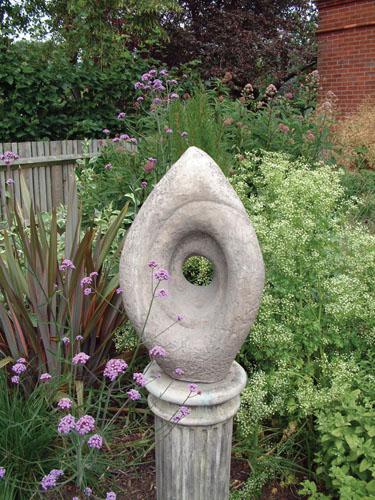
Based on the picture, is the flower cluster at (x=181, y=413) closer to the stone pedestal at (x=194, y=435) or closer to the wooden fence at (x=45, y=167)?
the stone pedestal at (x=194, y=435)

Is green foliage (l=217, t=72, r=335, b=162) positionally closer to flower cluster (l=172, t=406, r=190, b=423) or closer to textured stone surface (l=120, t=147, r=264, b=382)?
textured stone surface (l=120, t=147, r=264, b=382)

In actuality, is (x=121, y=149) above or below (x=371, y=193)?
above

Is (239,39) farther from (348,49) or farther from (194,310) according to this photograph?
(194,310)

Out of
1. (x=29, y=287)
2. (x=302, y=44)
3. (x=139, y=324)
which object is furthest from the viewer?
(x=302, y=44)

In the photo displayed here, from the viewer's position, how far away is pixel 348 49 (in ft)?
31.6

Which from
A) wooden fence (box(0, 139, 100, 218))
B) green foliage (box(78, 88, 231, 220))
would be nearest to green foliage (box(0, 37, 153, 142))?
wooden fence (box(0, 139, 100, 218))

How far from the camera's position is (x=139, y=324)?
6.38 ft

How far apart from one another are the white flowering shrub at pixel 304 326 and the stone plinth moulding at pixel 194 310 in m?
0.34

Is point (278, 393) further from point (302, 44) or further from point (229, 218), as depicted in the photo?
point (302, 44)

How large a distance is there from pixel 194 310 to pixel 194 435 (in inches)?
19.3

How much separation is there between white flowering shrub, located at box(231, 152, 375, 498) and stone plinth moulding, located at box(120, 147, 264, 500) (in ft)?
1.10

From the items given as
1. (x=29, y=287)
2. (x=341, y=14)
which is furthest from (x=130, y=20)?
(x=29, y=287)

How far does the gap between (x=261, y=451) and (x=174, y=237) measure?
3.82 ft

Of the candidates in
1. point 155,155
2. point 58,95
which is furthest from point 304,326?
point 58,95
